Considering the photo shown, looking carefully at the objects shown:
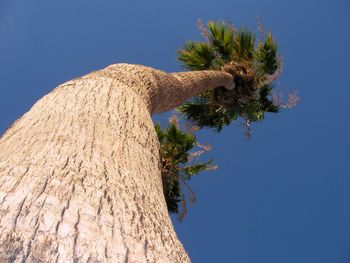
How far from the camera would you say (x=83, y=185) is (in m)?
1.52

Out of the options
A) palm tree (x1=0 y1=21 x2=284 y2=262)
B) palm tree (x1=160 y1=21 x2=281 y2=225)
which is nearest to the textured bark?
palm tree (x1=0 y1=21 x2=284 y2=262)

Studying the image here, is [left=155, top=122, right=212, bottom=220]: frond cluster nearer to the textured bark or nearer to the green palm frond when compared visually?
the green palm frond

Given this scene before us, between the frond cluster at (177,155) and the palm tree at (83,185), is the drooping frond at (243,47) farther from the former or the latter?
the palm tree at (83,185)

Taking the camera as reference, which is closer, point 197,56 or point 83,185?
point 83,185

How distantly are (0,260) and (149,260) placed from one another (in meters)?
0.42

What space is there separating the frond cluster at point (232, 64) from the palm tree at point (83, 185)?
22.0ft

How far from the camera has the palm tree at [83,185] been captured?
1214 mm

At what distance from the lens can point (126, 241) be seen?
131 centimetres

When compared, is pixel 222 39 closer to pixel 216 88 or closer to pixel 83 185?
pixel 216 88

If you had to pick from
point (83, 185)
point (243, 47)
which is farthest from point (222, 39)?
point (83, 185)

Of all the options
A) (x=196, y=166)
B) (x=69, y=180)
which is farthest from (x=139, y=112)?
(x=196, y=166)

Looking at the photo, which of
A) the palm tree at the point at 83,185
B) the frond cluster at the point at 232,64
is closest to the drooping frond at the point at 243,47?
the frond cluster at the point at 232,64

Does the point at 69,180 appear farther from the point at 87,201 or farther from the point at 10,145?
the point at 10,145

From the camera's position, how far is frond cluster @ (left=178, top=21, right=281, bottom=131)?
9.06 m
